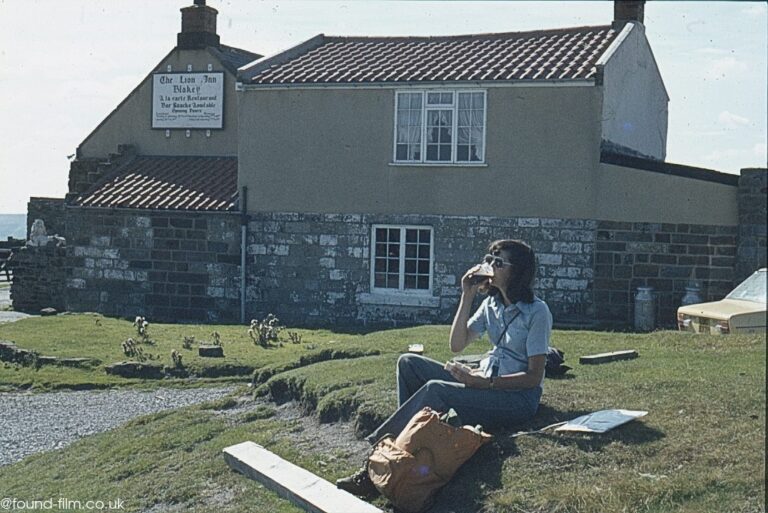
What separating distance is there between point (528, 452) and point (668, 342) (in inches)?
259

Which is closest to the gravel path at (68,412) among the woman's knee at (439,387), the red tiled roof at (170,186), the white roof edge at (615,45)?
the woman's knee at (439,387)

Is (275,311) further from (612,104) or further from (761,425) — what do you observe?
(761,425)

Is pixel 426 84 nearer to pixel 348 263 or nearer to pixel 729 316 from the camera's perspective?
pixel 348 263

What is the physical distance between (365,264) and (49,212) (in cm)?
1631

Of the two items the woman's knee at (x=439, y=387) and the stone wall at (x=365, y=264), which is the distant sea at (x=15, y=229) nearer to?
the stone wall at (x=365, y=264)

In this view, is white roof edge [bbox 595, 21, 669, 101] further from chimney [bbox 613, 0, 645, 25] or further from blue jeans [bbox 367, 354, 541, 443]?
blue jeans [bbox 367, 354, 541, 443]

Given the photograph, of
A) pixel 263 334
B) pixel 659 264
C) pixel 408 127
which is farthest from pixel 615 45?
pixel 263 334

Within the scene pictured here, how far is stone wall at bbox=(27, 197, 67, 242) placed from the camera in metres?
34.2

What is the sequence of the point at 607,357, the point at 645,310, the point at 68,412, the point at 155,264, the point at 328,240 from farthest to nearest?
the point at 155,264 < the point at 328,240 < the point at 645,310 < the point at 68,412 < the point at 607,357

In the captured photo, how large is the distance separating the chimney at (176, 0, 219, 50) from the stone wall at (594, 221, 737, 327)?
13.7 meters

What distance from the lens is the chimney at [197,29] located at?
29016 mm

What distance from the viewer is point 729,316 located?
1392 centimetres

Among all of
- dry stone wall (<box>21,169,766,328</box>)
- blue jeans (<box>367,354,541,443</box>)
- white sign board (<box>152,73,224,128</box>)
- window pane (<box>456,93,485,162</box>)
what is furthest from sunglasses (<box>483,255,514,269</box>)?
white sign board (<box>152,73,224,128</box>)

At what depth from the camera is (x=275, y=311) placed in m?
23.0
